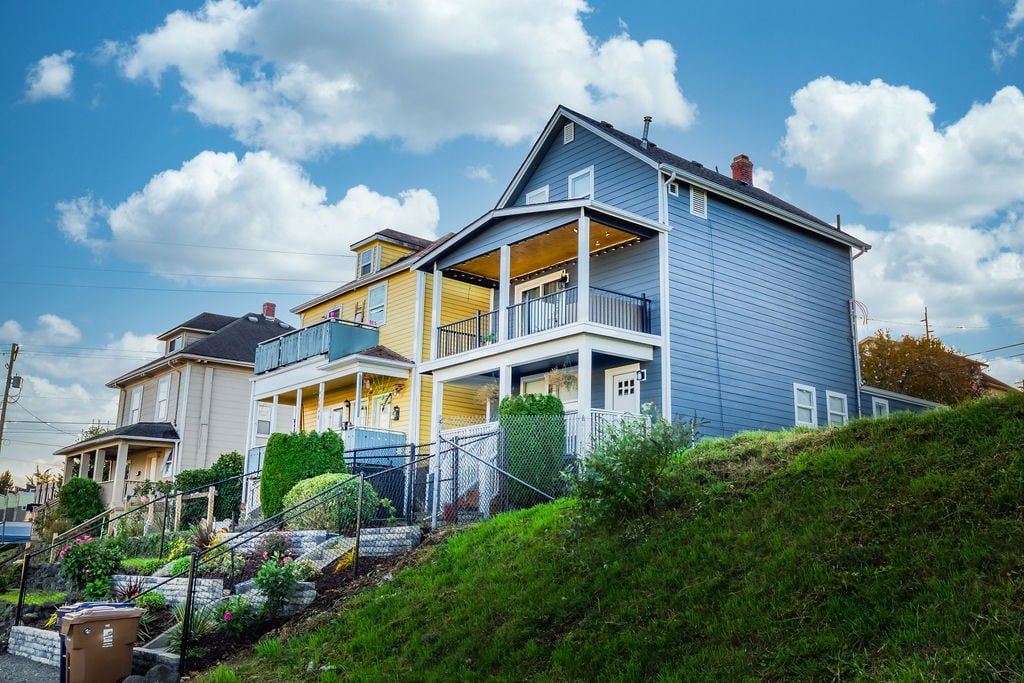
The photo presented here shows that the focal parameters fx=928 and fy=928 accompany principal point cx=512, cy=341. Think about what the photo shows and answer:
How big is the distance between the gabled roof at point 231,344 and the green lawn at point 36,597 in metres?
15.6

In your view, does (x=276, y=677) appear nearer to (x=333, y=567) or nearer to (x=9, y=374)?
(x=333, y=567)

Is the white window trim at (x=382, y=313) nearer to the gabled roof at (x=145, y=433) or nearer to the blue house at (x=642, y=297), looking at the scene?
the blue house at (x=642, y=297)

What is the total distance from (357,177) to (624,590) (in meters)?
19.1

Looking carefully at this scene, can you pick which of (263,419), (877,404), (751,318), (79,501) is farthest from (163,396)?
(877,404)

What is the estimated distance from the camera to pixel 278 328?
139ft

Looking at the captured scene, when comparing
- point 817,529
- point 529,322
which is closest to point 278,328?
point 529,322

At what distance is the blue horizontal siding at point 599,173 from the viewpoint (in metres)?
21.7

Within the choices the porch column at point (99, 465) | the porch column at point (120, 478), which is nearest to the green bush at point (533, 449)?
the porch column at point (120, 478)

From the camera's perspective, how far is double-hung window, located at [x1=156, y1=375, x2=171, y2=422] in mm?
37062

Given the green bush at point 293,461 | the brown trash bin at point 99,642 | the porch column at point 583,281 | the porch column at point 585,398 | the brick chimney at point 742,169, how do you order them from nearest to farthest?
the brown trash bin at point 99,642 < the porch column at point 585,398 < the porch column at point 583,281 < the green bush at point 293,461 < the brick chimney at point 742,169

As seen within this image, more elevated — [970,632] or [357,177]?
[357,177]

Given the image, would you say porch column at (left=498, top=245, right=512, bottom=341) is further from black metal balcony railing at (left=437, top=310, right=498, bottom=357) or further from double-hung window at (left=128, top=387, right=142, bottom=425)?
double-hung window at (left=128, top=387, right=142, bottom=425)

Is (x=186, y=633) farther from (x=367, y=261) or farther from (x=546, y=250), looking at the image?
(x=367, y=261)

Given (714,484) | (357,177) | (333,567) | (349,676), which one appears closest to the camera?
(349,676)
